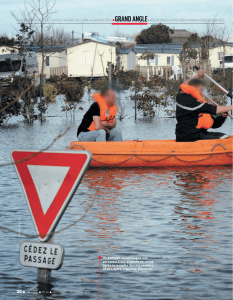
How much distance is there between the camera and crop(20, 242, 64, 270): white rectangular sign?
453 cm

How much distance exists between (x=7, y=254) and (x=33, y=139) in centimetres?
1200

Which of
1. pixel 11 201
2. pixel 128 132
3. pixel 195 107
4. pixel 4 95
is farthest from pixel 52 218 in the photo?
pixel 4 95

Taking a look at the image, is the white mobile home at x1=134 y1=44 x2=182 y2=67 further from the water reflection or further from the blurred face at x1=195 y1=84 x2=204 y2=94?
the water reflection

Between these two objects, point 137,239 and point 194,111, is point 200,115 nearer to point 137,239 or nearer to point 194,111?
point 194,111

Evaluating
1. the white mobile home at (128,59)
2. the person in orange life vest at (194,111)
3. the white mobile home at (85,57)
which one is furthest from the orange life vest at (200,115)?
the white mobile home at (128,59)

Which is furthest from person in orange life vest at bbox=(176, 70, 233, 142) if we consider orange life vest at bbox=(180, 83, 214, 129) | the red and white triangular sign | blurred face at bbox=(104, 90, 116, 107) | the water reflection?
the red and white triangular sign

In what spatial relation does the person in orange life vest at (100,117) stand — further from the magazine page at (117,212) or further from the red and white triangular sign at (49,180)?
the red and white triangular sign at (49,180)

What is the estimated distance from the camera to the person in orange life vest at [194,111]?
12453 mm

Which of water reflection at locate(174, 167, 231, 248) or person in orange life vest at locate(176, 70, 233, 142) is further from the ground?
person in orange life vest at locate(176, 70, 233, 142)

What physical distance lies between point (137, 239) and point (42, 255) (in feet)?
7.38

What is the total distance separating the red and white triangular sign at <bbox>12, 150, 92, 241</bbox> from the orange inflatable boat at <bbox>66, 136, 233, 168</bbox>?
7.80 meters

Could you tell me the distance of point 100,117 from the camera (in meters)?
12.9

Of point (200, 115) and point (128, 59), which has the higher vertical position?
point (128, 59)

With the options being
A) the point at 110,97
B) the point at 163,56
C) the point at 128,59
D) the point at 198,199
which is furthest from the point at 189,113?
the point at 163,56
